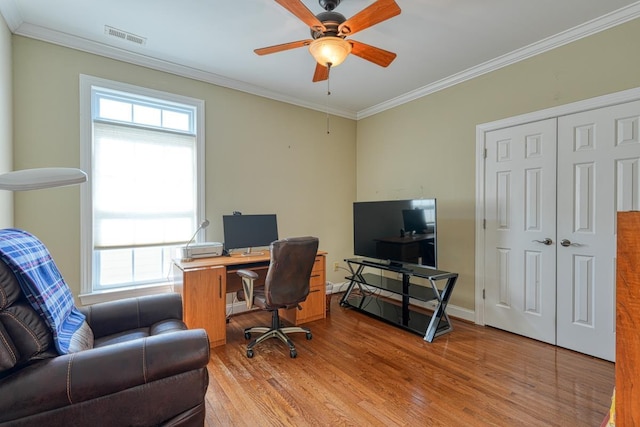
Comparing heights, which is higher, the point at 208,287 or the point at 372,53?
the point at 372,53

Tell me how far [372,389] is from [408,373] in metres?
0.37

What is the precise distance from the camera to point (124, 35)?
8.49ft

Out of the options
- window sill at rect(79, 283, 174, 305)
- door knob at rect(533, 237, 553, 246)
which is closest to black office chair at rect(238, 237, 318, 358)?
window sill at rect(79, 283, 174, 305)

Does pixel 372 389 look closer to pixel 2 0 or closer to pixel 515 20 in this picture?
pixel 515 20

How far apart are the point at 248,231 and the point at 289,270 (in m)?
1.06

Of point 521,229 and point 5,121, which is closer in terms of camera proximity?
point 5,121

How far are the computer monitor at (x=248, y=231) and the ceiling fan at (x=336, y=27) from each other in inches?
71.9

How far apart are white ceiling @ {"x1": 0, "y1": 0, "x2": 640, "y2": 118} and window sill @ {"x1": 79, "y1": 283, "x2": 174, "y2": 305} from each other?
2.25 m

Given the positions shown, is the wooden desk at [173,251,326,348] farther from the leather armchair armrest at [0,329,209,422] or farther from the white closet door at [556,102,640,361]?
the white closet door at [556,102,640,361]

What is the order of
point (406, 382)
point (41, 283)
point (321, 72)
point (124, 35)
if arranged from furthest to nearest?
point (124, 35) < point (321, 72) < point (406, 382) < point (41, 283)

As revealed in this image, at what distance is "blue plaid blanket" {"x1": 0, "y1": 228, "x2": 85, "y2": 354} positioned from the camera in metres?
1.27

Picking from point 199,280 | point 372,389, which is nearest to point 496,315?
point 372,389

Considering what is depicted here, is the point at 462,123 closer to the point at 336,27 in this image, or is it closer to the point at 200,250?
the point at 336,27

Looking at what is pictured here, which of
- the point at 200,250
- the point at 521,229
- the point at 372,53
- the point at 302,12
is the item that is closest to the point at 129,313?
the point at 200,250
